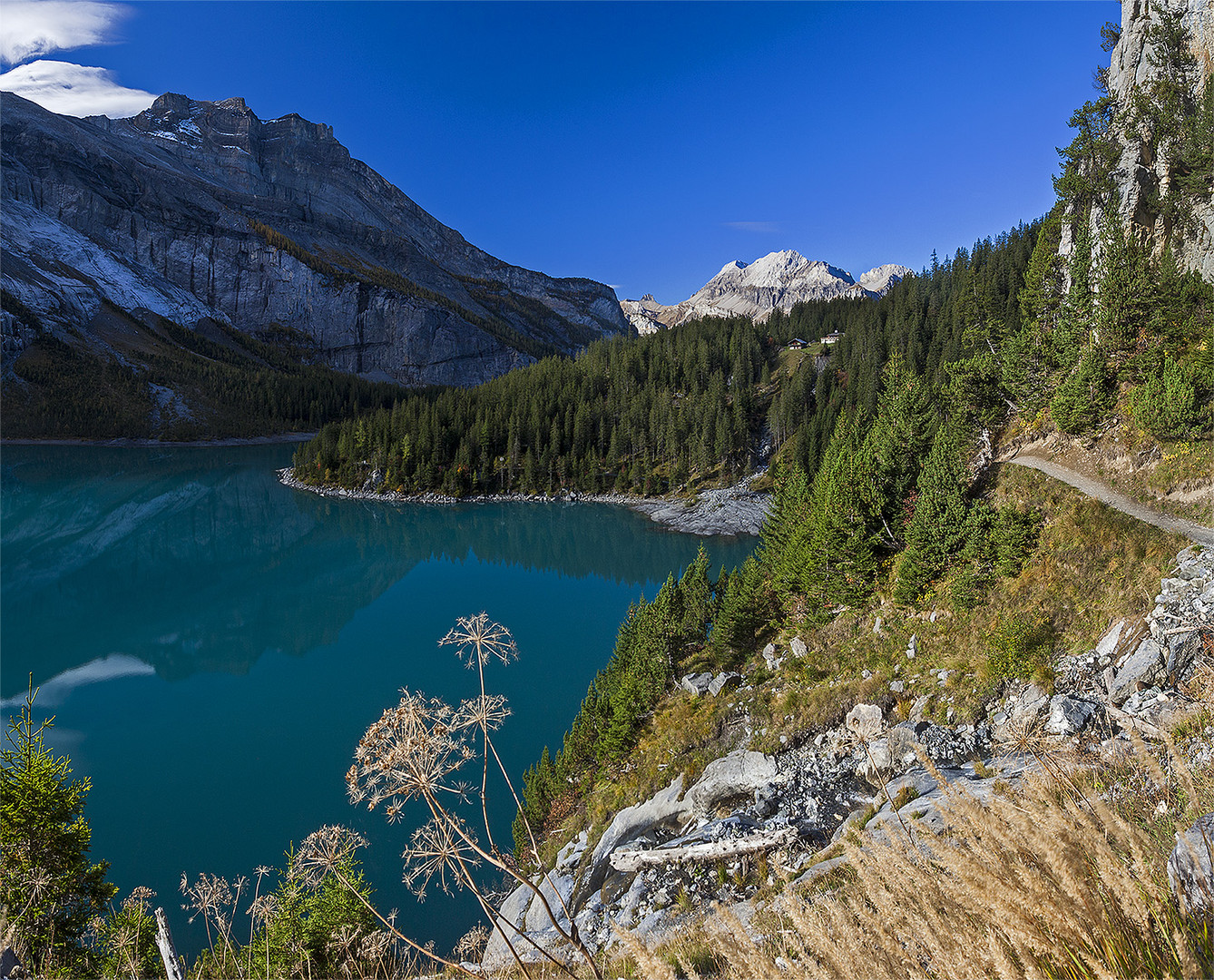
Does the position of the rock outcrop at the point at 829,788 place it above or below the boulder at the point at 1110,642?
below

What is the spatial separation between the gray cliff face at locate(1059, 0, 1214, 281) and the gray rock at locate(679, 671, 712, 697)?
19.0 meters

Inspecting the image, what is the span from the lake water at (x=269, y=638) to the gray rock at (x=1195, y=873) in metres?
14.5

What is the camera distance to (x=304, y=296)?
179 m

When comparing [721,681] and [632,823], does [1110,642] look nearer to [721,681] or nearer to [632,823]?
[721,681]

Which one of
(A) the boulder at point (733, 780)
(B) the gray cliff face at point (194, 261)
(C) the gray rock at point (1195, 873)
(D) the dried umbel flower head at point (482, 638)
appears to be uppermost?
(B) the gray cliff face at point (194, 261)

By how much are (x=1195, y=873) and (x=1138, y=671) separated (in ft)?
28.4

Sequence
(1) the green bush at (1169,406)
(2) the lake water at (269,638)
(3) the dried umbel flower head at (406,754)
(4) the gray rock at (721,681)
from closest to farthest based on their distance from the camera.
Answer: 1. (3) the dried umbel flower head at (406,754)
2. (1) the green bush at (1169,406)
3. (2) the lake water at (269,638)
4. (4) the gray rock at (721,681)

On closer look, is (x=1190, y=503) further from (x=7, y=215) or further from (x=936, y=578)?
(x=7, y=215)

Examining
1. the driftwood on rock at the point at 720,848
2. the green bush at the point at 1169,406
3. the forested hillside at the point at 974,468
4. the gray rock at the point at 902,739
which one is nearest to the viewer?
the driftwood on rock at the point at 720,848

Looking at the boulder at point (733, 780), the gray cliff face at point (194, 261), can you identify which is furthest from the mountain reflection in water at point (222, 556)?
the gray cliff face at point (194, 261)

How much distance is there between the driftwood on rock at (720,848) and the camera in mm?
8711

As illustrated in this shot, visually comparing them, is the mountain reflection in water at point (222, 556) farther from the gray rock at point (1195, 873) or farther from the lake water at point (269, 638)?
the gray rock at point (1195, 873)

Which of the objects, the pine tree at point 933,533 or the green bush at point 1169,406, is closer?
the green bush at point 1169,406

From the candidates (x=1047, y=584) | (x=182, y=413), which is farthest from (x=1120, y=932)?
(x=182, y=413)
